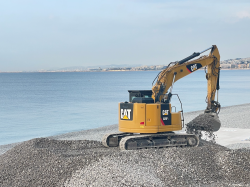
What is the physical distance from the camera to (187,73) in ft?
42.9

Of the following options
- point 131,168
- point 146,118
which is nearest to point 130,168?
point 131,168

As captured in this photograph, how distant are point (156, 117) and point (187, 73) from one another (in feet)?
7.53

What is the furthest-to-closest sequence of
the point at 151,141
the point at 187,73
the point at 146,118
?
the point at 187,73 < the point at 151,141 < the point at 146,118

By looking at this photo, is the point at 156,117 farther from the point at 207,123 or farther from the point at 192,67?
the point at 207,123

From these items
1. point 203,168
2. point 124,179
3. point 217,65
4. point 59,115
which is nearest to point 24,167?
point 124,179

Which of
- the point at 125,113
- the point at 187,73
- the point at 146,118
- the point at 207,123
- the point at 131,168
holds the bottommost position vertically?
the point at 131,168

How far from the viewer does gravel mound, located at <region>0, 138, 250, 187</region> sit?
8781mm

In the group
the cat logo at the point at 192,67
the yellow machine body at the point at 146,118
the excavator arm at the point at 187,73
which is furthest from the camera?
the cat logo at the point at 192,67

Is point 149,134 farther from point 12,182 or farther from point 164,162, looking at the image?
point 12,182

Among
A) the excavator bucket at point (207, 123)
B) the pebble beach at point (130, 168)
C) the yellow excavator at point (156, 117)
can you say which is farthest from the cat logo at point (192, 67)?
the pebble beach at point (130, 168)

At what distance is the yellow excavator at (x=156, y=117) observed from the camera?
11.9 m

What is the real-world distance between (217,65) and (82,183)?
7.78 m

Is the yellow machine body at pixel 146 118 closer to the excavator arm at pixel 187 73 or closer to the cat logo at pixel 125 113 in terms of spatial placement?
the cat logo at pixel 125 113

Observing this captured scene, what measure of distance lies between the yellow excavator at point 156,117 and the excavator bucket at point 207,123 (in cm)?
157
